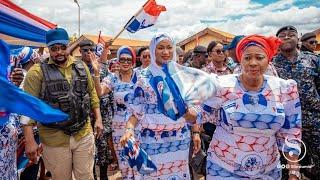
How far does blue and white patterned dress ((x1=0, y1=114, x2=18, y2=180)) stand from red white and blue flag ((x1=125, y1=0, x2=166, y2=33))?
3.27 meters

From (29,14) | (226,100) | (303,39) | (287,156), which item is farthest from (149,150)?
(303,39)

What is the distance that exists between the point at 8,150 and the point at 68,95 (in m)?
0.88

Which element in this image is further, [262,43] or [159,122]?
[159,122]

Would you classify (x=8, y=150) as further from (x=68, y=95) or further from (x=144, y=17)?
(x=144, y=17)

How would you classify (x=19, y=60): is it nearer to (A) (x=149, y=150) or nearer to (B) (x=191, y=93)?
(A) (x=149, y=150)

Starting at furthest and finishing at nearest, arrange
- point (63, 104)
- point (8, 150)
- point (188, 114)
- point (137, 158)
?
point (63, 104) < point (8, 150) < point (137, 158) < point (188, 114)

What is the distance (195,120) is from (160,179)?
799mm

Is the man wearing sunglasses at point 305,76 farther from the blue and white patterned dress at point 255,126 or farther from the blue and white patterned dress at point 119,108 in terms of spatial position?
the blue and white patterned dress at point 119,108

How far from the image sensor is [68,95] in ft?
14.9

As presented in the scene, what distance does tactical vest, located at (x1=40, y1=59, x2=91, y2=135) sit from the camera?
4477 mm

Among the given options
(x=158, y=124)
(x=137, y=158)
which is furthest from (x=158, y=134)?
(x=137, y=158)

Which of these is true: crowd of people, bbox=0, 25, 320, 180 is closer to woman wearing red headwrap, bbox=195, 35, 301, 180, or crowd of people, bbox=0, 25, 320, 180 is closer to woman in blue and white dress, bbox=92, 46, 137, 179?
woman wearing red headwrap, bbox=195, 35, 301, 180

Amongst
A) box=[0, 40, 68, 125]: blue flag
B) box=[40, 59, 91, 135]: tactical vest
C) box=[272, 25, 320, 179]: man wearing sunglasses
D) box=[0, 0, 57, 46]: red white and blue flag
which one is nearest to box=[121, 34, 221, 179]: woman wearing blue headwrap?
box=[40, 59, 91, 135]: tactical vest

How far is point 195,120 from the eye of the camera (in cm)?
362
